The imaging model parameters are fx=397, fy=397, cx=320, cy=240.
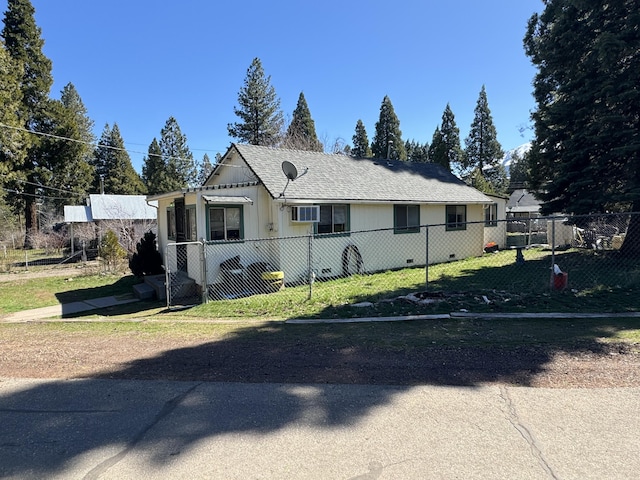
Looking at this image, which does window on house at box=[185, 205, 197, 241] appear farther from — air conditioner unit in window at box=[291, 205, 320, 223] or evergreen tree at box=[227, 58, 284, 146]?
evergreen tree at box=[227, 58, 284, 146]

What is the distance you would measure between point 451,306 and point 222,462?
18.7ft

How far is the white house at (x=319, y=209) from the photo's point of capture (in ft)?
37.2

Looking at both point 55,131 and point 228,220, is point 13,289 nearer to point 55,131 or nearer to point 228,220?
point 228,220

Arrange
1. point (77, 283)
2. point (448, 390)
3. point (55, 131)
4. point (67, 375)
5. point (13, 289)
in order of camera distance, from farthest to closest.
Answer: point (55, 131), point (77, 283), point (13, 289), point (67, 375), point (448, 390)

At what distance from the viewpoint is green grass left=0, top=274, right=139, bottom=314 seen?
11.8 metres

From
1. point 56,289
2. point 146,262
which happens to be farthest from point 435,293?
point 56,289

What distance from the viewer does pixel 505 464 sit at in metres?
2.51

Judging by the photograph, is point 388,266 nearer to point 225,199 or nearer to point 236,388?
point 225,199

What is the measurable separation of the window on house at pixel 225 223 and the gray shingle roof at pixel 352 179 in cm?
130

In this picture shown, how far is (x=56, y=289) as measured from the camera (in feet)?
45.9

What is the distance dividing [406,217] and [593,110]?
6706 millimetres

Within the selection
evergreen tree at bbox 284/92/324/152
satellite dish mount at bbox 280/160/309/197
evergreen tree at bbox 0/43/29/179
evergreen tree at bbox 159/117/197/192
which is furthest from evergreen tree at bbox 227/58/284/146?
satellite dish mount at bbox 280/160/309/197

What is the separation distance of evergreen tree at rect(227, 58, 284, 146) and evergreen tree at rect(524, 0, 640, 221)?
97.7 feet

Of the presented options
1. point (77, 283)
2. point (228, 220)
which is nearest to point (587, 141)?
point (228, 220)
